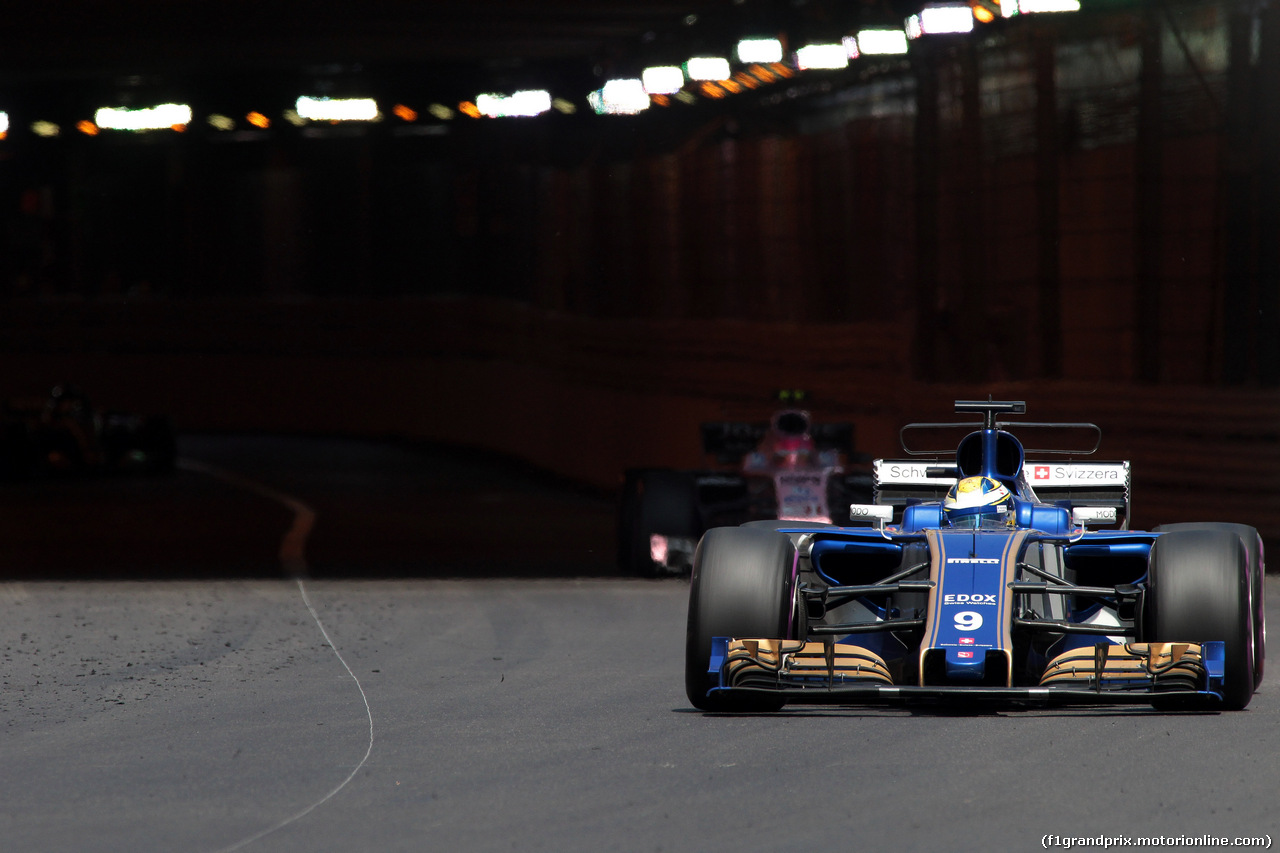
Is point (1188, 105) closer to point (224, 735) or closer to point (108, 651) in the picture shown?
point (108, 651)

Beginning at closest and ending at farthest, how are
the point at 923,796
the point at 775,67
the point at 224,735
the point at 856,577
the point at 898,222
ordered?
the point at 923,796
the point at 224,735
the point at 856,577
the point at 898,222
the point at 775,67

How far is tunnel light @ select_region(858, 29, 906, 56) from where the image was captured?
72.7ft

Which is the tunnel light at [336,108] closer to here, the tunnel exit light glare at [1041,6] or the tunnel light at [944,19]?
the tunnel light at [944,19]

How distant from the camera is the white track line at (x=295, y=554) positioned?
723 cm

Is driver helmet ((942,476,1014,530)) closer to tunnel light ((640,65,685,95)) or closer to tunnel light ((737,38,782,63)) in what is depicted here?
tunnel light ((737,38,782,63))

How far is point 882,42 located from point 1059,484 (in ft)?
36.5

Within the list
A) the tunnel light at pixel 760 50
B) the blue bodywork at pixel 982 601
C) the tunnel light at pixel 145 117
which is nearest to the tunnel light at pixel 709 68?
the tunnel light at pixel 760 50

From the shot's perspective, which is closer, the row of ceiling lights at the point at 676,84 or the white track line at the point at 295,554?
the white track line at the point at 295,554

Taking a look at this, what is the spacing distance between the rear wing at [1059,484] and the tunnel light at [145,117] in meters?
29.9

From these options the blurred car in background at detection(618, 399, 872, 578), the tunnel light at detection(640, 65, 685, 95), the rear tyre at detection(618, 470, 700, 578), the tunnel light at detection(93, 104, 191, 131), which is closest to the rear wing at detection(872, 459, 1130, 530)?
the blurred car in background at detection(618, 399, 872, 578)

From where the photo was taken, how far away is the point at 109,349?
4125 centimetres

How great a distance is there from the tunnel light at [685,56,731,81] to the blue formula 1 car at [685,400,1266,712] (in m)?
16.0

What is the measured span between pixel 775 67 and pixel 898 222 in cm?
300

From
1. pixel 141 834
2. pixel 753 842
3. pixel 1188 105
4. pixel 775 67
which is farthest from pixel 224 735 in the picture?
pixel 775 67
